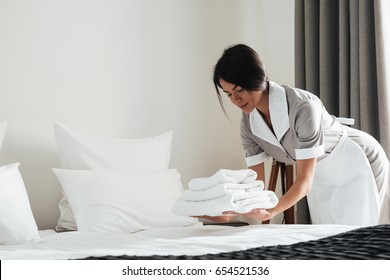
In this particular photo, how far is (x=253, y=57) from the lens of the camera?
89.3 inches

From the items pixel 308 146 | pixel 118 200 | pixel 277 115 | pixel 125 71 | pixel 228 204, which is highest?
pixel 125 71

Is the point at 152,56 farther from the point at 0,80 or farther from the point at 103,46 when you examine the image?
the point at 0,80

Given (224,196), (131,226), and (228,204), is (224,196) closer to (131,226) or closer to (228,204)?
(228,204)

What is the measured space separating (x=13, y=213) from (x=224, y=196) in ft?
2.77

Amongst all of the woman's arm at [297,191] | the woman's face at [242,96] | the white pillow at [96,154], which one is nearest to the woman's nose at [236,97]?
the woman's face at [242,96]

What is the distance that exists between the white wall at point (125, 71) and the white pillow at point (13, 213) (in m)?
0.45

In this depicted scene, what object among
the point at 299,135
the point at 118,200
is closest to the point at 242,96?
the point at 299,135

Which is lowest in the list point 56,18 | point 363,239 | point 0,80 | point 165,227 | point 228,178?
point 165,227

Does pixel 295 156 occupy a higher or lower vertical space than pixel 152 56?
lower

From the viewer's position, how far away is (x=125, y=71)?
3.20 m

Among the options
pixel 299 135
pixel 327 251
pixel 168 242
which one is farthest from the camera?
pixel 299 135

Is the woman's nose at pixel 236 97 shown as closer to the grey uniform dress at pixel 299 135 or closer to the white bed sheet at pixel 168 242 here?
the grey uniform dress at pixel 299 135
